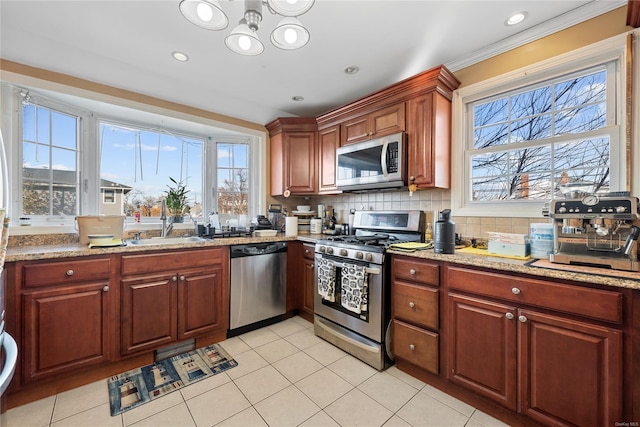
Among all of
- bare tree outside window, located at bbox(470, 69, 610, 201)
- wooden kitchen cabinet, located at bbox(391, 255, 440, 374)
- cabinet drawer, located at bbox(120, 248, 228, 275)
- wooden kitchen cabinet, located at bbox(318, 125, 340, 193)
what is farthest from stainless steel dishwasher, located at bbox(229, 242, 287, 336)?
bare tree outside window, located at bbox(470, 69, 610, 201)

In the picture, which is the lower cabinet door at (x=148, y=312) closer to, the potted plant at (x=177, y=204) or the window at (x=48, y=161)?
the potted plant at (x=177, y=204)

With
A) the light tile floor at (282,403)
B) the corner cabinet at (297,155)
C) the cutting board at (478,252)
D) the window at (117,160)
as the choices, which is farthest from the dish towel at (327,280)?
the window at (117,160)

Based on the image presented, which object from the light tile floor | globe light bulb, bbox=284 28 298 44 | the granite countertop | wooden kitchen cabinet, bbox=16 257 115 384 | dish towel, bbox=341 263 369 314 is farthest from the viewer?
dish towel, bbox=341 263 369 314

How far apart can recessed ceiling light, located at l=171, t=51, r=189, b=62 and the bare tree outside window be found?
2.53 metres

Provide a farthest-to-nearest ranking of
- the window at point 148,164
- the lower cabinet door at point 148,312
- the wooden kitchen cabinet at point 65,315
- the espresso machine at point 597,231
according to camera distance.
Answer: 1. the window at point 148,164
2. the lower cabinet door at point 148,312
3. the wooden kitchen cabinet at point 65,315
4. the espresso machine at point 597,231

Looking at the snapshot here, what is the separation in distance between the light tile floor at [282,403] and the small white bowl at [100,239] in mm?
1007

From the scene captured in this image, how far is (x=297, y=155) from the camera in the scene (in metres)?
3.35

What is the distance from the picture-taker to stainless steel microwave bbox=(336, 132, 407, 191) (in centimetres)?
237

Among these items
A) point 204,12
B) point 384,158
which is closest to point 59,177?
point 204,12

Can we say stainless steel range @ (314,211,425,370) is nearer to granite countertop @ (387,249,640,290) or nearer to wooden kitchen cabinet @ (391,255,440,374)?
wooden kitchen cabinet @ (391,255,440,374)

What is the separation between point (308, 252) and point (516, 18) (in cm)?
251

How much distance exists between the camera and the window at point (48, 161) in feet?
7.17

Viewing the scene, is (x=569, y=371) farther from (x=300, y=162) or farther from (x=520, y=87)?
(x=300, y=162)

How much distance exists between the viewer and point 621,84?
165cm
